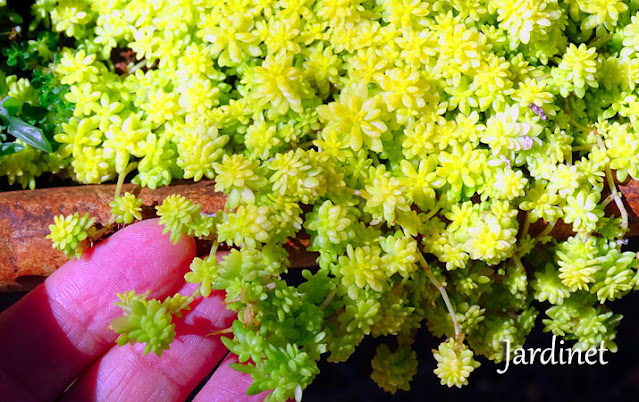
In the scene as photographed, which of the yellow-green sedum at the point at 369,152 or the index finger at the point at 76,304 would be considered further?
the index finger at the point at 76,304

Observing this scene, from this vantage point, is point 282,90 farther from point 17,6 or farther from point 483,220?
point 17,6

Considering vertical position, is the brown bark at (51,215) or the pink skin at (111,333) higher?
the brown bark at (51,215)

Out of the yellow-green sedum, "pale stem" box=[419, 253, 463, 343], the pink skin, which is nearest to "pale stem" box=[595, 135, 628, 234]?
the yellow-green sedum

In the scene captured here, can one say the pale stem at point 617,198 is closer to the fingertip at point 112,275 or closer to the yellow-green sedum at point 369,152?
the yellow-green sedum at point 369,152

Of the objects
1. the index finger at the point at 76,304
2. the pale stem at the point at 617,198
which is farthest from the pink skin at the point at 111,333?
the pale stem at the point at 617,198

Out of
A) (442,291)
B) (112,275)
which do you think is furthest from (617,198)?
(112,275)

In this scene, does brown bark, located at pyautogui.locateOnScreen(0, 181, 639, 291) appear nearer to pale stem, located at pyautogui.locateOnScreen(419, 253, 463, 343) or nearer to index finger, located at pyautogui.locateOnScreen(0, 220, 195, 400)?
index finger, located at pyautogui.locateOnScreen(0, 220, 195, 400)
